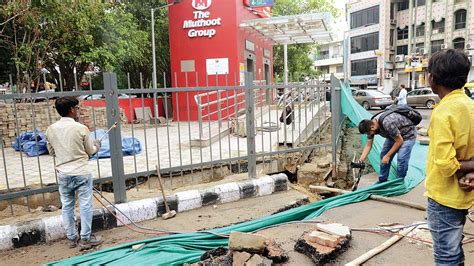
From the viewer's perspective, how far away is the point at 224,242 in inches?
138

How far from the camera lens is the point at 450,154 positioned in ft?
6.85

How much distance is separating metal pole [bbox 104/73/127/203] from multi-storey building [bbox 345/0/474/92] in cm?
2829

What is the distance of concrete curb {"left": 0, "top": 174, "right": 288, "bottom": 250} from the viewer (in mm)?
3791

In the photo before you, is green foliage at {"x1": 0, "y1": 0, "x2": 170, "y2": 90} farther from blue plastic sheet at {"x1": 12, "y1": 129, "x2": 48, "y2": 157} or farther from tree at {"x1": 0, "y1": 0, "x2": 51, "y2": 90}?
blue plastic sheet at {"x1": 12, "y1": 129, "x2": 48, "y2": 157}

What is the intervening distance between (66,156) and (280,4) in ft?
76.8

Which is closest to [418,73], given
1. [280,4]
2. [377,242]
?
[280,4]

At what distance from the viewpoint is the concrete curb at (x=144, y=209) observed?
379cm

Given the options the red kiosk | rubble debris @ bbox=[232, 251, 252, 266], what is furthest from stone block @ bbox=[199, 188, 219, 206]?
the red kiosk

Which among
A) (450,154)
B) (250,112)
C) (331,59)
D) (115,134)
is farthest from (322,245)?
(331,59)

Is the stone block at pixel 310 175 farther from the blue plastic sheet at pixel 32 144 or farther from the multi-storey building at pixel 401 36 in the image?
the multi-storey building at pixel 401 36

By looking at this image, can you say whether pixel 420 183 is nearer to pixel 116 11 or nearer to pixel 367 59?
pixel 116 11

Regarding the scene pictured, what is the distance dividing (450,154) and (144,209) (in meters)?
3.47

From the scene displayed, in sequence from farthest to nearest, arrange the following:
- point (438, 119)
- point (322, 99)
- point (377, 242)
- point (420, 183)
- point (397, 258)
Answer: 1. point (322, 99)
2. point (420, 183)
3. point (377, 242)
4. point (397, 258)
5. point (438, 119)

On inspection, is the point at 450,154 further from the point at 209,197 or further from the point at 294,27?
the point at 294,27
